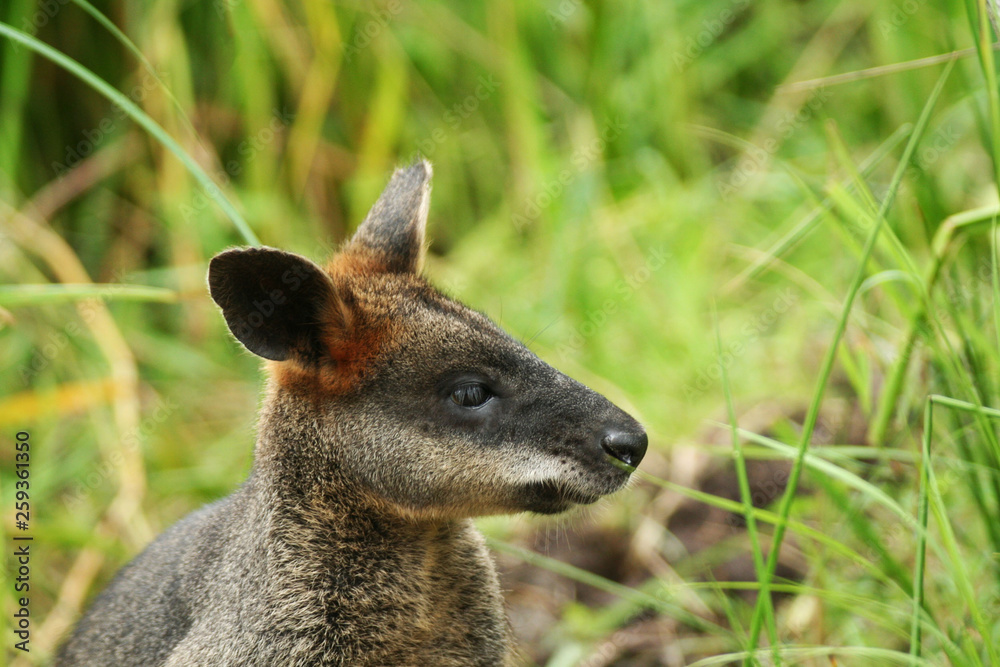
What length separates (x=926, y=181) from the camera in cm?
386

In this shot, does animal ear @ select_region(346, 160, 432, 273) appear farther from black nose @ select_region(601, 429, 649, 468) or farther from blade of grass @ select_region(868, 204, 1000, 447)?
blade of grass @ select_region(868, 204, 1000, 447)

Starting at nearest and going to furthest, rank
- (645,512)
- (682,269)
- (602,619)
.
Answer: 1. (602,619)
2. (645,512)
3. (682,269)

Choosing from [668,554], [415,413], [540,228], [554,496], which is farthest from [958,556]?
[540,228]

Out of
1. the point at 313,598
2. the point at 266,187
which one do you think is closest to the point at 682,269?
the point at 266,187

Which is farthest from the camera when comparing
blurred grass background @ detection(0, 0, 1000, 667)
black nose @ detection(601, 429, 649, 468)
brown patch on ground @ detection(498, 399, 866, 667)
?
blurred grass background @ detection(0, 0, 1000, 667)

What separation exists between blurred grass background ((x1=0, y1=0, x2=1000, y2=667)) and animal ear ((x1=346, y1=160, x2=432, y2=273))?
953 mm

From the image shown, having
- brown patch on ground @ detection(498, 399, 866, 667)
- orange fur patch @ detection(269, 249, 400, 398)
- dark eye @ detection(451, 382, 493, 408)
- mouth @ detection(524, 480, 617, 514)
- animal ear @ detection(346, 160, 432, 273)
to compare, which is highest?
animal ear @ detection(346, 160, 432, 273)

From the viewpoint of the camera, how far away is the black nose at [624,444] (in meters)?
2.91

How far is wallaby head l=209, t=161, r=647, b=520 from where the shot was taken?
2941 millimetres

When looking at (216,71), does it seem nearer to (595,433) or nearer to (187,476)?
(187,476)

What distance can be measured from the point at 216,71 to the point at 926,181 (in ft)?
17.0

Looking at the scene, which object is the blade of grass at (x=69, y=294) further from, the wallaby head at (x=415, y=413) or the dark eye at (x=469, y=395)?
the dark eye at (x=469, y=395)

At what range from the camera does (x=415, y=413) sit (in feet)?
9.99

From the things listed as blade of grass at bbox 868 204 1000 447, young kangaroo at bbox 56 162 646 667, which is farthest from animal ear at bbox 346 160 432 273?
blade of grass at bbox 868 204 1000 447
